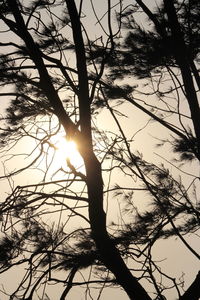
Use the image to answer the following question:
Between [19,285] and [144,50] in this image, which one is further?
[144,50]

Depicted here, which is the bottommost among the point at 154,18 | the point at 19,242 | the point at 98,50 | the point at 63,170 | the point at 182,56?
the point at 19,242

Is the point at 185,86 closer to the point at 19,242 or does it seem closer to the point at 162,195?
the point at 162,195

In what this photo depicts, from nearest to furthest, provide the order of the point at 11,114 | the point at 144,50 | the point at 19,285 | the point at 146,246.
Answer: the point at 19,285 < the point at 146,246 < the point at 144,50 < the point at 11,114

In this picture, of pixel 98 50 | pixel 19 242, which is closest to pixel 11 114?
pixel 98 50

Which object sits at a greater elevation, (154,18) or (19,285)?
(154,18)

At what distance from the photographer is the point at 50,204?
7.49ft

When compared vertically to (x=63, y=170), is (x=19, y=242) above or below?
below

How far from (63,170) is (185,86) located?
0.85 meters

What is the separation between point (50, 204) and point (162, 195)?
2.76 ft

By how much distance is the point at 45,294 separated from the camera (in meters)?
2.46

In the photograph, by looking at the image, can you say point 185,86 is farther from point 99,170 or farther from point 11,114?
point 11,114

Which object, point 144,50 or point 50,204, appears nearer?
point 50,204

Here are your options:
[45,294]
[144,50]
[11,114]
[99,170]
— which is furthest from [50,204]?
[144,50]

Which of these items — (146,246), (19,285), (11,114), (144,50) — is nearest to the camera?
(19,285)
